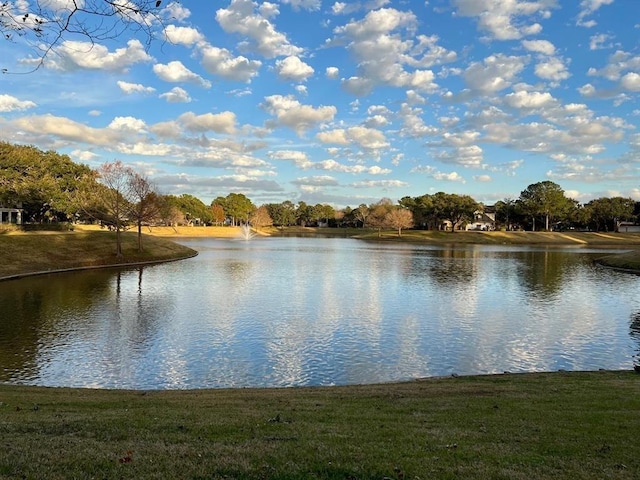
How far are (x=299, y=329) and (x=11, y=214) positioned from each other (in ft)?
287

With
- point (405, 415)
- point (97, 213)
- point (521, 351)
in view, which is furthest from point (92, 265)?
point (405, 415)

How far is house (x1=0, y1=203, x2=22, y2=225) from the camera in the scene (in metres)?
85.3

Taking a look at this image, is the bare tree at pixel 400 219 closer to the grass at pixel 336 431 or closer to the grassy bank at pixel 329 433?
the grass at pixel 336 431

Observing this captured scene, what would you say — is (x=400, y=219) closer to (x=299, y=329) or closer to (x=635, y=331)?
(x=635, y=331)

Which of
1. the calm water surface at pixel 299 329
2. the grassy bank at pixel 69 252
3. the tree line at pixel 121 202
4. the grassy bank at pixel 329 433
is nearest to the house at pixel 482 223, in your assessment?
A: the tree line at pixel 121 202

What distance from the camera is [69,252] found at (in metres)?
58.3

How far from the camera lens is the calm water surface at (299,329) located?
59.7ft

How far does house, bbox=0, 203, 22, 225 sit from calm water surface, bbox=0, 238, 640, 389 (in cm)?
5020

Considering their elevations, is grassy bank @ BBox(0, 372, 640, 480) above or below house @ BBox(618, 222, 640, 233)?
below

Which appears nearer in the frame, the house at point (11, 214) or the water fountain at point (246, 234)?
the house at point (11, 214)

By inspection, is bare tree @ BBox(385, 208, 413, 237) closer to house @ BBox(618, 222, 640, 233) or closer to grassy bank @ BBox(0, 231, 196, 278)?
house @ BBox(618, 222, 640, 233)

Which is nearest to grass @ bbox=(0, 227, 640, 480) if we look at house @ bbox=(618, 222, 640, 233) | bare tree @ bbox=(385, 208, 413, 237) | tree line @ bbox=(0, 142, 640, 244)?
tree line @ bbox=(0, 142, 640, 244)

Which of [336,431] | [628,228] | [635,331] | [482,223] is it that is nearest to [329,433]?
[336,431]

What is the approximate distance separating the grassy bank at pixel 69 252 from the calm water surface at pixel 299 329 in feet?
25.8
